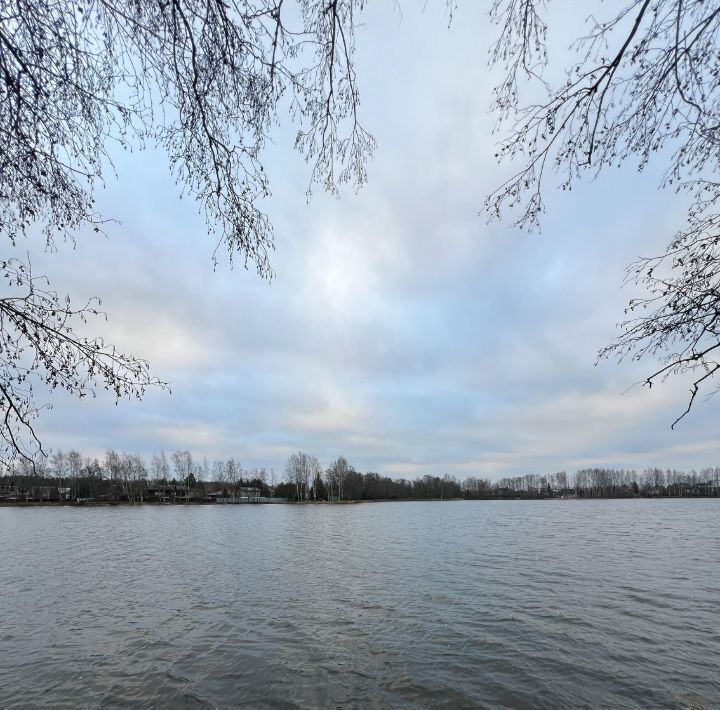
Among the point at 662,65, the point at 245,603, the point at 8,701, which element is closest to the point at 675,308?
the point at 662,65

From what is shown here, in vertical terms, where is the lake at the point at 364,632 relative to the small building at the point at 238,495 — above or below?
below

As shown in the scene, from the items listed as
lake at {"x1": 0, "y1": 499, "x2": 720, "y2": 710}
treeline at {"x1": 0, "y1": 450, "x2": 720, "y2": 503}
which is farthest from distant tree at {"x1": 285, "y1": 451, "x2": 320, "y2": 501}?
lake at {"x1": 0, "y1": 499, "x2": 720, "y2": 710}

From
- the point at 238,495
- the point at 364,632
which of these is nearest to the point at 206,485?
the point at 238,495

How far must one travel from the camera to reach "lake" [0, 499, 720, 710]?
9.11m

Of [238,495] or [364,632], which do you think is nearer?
[364,632]

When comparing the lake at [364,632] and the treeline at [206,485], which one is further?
the treeline at [206,485]

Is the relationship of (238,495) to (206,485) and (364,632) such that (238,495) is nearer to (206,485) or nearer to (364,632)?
(206,485)

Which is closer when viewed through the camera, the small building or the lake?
the lake

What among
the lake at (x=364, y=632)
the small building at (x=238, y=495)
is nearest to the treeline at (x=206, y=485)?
the small building at (x=238, y=495)

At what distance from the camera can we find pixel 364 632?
Answer: 12.6 meters

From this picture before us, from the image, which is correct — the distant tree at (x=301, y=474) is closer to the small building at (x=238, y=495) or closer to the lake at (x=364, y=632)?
the small building at (x=238, y=495)

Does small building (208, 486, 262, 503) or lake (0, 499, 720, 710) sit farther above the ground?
small building (208, 486, 262, 503)

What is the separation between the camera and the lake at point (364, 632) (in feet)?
29.9

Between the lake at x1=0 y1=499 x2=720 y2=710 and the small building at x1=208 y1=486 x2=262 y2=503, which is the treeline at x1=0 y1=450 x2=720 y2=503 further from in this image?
the lake at x1=0 y1=499 x2=720 y2=710
